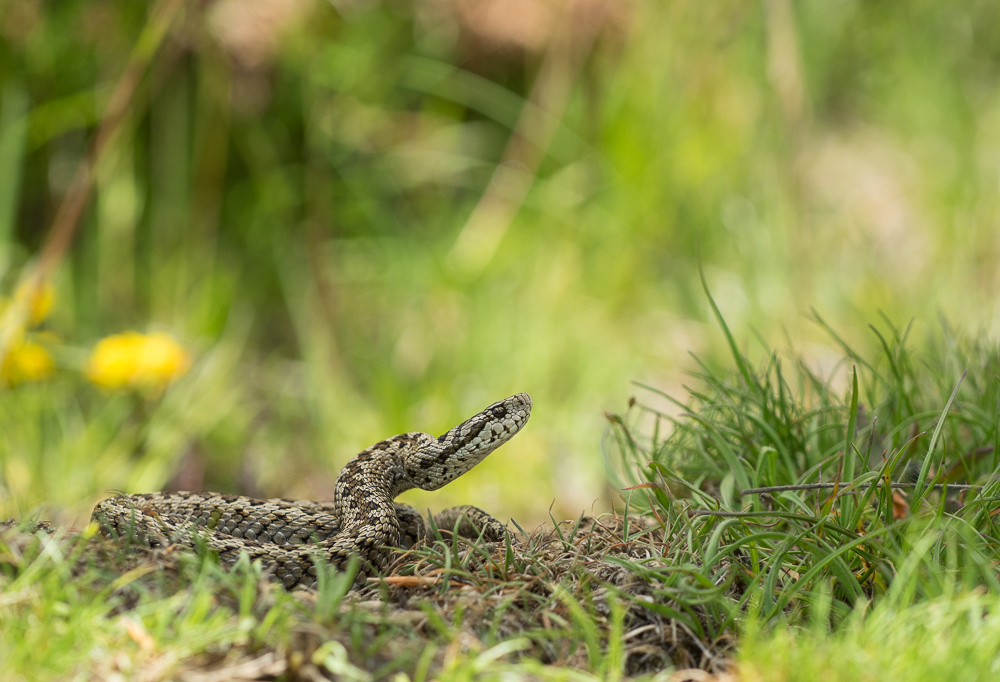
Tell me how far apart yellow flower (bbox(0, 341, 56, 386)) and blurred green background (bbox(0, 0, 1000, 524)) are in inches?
23.6

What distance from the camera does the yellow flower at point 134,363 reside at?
6.37 meters

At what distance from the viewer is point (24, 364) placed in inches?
243

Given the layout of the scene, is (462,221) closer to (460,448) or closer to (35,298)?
(35,298)

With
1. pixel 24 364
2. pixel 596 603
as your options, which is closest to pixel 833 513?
pixel 596 603

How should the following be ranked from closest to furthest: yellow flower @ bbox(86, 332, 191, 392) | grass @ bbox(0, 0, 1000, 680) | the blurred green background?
yellow flower @ bbox(86, 332, 191, 392), grass @ bbox(0, 0, 1000, 680), the blurred green background

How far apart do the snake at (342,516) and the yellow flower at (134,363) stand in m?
3.08

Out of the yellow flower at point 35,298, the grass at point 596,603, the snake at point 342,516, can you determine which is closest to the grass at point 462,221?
the yellow flower at point 35,298

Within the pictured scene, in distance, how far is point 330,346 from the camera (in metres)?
8.63

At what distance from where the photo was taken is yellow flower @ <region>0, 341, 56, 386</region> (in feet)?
19.9

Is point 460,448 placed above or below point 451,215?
below

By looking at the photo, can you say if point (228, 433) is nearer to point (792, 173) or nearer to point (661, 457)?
point (661, 457)

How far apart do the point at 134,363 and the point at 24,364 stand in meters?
0.75

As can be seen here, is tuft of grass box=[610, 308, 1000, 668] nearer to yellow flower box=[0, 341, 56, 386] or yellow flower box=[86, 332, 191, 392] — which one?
yellow flower box=[86, 332, 191, 392]

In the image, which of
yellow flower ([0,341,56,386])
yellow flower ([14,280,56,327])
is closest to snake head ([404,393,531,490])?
yellow flower ([14,280,56,327])
